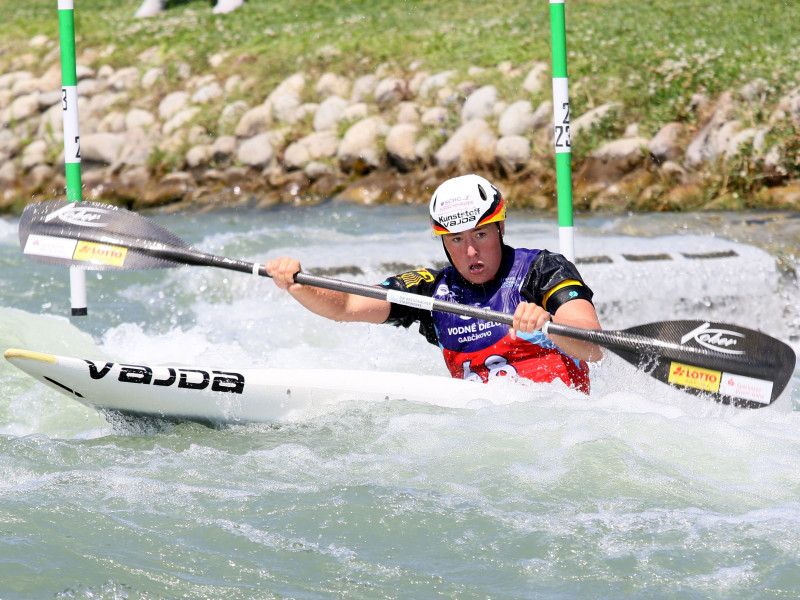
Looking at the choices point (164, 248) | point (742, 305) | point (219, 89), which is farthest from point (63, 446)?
point (219, 89)

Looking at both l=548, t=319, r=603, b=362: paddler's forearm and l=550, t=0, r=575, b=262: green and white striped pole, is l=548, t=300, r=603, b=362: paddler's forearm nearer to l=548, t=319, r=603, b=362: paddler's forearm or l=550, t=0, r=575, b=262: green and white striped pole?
l=548, t=319, r=603, b=362: paddler's forearm

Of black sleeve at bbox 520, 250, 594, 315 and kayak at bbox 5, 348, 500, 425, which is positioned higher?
black sleeve at bbox 520, 250, 594, 315

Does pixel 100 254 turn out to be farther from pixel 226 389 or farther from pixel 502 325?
pixel 502 325

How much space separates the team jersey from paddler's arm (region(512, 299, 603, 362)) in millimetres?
74

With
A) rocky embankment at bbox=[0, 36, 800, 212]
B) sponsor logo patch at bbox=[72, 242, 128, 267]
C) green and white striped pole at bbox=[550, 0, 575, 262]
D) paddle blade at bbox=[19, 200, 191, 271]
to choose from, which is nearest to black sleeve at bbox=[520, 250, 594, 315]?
green and white striped pole at bbox=[550, 0, 575, 262]

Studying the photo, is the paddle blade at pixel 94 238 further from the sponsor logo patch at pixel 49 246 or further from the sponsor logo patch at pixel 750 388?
the sponsor logo patch at pixel 750 388

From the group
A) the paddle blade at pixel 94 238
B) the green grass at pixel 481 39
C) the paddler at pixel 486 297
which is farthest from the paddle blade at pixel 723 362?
the green grass at pixel 481 39

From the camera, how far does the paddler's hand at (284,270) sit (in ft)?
14.3

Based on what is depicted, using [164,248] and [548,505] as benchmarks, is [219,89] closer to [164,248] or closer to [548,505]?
[164,248]

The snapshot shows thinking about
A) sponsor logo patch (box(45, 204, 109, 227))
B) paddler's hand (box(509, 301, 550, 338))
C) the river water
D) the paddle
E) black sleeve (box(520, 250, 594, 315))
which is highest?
sponsor logo patch (box(45, 204, 109, 227))

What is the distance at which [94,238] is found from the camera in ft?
16.8

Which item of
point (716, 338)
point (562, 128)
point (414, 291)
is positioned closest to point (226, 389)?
point (414, 291)

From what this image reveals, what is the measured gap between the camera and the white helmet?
406 centimetres

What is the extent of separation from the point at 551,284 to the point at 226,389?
140 cm
